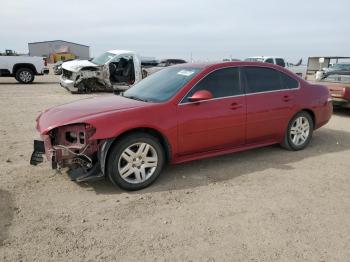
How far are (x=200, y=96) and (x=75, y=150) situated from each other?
173cm

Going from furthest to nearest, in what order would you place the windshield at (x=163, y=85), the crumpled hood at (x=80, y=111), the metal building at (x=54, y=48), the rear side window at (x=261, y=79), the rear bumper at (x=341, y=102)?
the metal building at (x=54, y=48) → the rear bumper at (x=341, y=102) → the rear side window at (x=261, y=79) → the windshield at (x=163, y=85) → the crumpled hood at (x=80, y=111)

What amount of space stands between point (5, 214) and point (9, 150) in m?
2.46

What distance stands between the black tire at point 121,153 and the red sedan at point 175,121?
1 cm

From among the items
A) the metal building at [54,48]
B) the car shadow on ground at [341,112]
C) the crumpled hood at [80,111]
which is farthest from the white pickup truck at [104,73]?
the metal building at [54,48]

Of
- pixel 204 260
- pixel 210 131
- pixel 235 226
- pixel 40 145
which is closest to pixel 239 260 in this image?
pixel 204 260

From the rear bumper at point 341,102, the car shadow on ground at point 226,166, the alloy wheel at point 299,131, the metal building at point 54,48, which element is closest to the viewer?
the car shadow on ground at point 226,166

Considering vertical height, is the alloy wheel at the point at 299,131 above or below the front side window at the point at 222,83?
below

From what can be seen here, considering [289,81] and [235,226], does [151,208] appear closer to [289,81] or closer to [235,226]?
[235,226]

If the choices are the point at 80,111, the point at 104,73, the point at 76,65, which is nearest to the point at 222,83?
the point at 80,111

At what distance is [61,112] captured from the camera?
4629 mm

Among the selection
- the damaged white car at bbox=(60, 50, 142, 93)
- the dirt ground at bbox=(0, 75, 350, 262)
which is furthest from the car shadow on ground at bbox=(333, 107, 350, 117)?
the damaged white car at bbox=(60, 50, 142, 93)

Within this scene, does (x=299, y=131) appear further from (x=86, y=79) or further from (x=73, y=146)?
(x=86, y=79)

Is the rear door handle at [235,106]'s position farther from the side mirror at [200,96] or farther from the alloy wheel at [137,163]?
the alloy wheel at [137,163]

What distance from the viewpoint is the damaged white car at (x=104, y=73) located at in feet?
46.9
